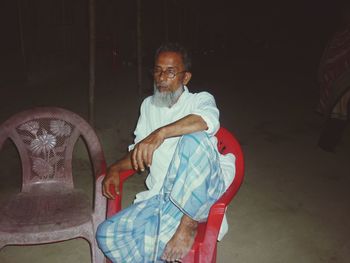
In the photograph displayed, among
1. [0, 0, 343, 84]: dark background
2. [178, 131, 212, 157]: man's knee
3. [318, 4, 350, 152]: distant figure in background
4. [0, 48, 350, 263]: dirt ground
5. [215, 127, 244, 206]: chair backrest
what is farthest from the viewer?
[0, 0, 343, 84]: dark background

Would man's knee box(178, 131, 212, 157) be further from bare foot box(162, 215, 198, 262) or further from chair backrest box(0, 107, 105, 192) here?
chair backrest box(0, 107, 105, 192)

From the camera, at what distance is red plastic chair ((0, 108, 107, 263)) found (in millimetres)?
2090

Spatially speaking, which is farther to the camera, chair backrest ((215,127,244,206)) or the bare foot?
chair backrest ((215,127,244,206))

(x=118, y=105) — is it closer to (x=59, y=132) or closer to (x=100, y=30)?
(x=59, y=132)

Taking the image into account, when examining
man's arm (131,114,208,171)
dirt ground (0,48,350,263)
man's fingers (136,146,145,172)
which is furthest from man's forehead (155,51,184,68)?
dirt ground (0,48,350,263)

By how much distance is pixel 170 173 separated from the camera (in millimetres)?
1962

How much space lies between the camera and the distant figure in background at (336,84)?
15.0 feet

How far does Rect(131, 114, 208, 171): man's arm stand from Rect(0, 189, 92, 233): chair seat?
0.59 m

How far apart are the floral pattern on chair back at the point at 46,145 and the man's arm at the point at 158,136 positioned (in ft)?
2.97

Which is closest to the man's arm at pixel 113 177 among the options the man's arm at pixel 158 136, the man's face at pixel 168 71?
the man's arm at pixel 158 136

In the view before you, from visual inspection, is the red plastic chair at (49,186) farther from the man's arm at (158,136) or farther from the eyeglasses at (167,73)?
the eyeglasses at (167,73)

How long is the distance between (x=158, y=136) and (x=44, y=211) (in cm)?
95

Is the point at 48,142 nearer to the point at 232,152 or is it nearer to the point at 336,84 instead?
the point at 232,152

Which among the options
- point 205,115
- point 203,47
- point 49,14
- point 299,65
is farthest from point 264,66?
point 205,115
